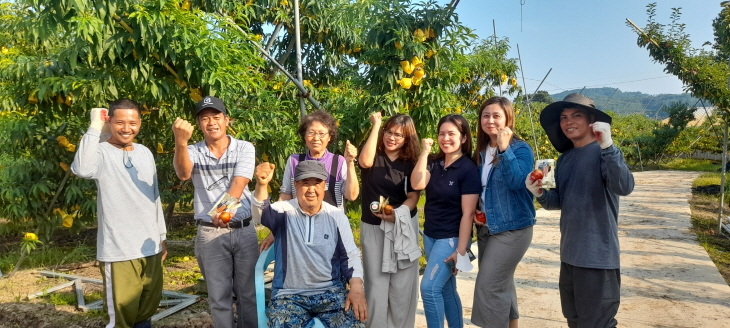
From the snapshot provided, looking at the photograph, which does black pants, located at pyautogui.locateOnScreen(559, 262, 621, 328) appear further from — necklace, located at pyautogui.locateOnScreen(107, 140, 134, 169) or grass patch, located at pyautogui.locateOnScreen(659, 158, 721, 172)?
grass patch, located at pyautogui.locateOnScreen(659, 158, 721, 172)

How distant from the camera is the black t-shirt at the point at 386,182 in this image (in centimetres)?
283

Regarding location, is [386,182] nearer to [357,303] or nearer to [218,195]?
[357,303]

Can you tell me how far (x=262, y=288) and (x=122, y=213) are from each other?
0.84 metres

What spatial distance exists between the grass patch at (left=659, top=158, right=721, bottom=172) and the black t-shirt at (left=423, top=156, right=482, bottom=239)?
2126cm

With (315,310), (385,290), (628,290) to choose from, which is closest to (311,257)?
(315,310)

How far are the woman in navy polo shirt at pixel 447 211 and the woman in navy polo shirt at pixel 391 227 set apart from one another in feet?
0.39

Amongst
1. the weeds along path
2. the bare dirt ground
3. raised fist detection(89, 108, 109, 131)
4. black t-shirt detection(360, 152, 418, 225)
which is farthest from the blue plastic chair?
the weeds along path

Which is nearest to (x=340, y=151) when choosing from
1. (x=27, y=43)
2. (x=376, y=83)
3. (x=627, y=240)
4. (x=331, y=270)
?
(x=376, y=83)

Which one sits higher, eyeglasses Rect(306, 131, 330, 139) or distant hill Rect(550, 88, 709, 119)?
distant hill Rect(550, 88, 709, 119)

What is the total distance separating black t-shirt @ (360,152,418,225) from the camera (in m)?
2.83

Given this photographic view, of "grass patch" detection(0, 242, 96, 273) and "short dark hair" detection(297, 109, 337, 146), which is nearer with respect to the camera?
"short dark hair" detection(297, 109, 337, 146)

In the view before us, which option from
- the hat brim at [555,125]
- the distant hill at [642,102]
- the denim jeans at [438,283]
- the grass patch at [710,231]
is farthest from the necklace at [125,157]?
the grass patch at [710,231]

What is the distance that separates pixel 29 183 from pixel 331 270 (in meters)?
3.47

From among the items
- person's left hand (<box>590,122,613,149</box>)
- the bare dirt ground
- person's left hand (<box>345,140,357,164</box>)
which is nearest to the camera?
person's left hand (<box>590,122,613,149</box>)
